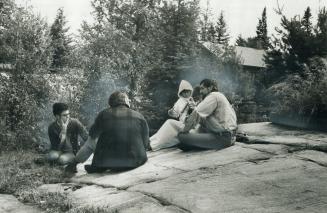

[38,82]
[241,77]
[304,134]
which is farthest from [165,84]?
[304,134]

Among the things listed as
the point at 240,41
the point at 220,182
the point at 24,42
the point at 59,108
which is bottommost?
the point at 220,182

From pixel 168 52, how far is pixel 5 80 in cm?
1172

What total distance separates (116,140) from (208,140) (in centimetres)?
173

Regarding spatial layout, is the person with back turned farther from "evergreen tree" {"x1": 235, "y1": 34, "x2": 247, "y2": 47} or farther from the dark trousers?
"evergreen tree" {"x1": 235, "y1": 34, "x2": 247, "y2": 47}

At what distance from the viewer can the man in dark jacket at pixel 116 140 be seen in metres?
6.86

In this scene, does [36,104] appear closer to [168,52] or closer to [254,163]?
[254,163]

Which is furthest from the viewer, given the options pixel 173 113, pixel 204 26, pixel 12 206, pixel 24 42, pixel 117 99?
pixel 204 26

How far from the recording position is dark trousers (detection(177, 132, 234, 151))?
24.7ft

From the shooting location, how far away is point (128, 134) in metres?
6.92

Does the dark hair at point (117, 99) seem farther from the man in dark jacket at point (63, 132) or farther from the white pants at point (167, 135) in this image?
the white pants at point (167, 135)

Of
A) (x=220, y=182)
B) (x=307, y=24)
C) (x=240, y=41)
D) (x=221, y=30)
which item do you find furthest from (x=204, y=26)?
(x=240, y=41)

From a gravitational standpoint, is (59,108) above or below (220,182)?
above

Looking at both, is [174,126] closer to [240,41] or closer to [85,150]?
[85,150]

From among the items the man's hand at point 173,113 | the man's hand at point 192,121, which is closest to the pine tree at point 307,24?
the man's hand at point 173,113
